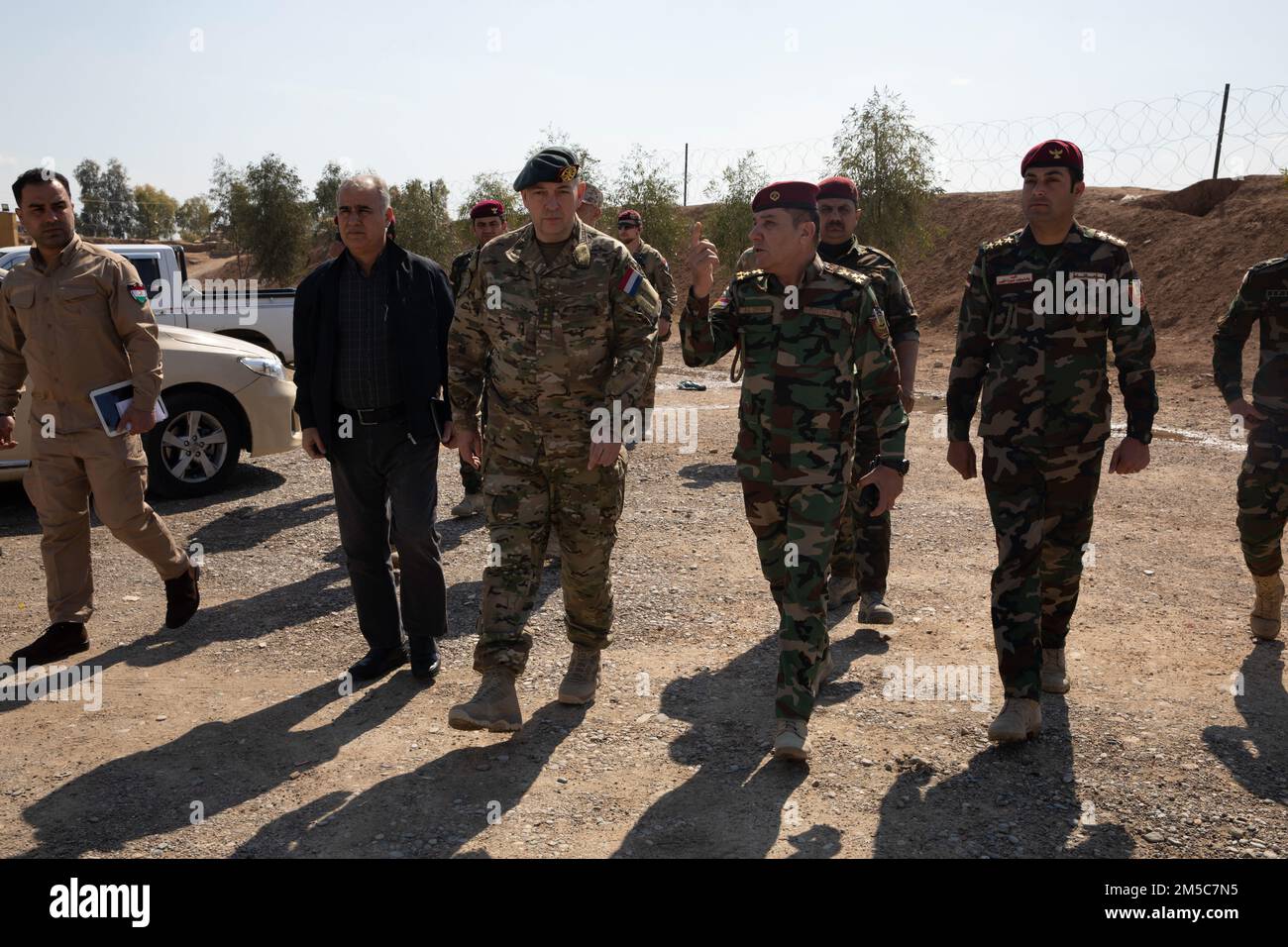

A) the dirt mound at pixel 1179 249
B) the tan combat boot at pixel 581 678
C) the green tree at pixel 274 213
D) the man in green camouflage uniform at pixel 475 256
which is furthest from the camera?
the green tree at pixel 274 213

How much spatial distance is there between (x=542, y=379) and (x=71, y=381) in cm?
234

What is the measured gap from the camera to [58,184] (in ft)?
15.7

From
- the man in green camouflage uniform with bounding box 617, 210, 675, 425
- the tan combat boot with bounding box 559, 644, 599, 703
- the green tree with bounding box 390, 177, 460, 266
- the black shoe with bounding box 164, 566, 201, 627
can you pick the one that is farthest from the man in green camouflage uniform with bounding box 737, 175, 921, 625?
the green tree with bounding box 390, 177, 460, 266

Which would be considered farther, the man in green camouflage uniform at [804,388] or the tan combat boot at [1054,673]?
the tan combat boot at [1054,673]

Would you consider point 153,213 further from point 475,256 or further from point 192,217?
point 475,256

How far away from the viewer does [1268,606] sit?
527cm

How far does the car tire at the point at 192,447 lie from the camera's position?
8.15 meters

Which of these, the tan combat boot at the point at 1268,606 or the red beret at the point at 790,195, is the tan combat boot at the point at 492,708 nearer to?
the red beret at the point at 790,195

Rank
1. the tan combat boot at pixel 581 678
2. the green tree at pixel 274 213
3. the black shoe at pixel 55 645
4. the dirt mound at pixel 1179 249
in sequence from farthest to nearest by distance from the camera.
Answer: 1. the green tree at pixel 274 213
2. the dirt mound at pixel 1179 249
3. the black shoe at pixel 55 645
4. the tan combat boot at pixel 581 678

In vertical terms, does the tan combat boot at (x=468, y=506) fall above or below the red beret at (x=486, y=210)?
below

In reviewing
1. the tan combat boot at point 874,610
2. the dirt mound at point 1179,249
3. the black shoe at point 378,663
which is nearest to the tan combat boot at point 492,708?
the black shoe at point 378,663

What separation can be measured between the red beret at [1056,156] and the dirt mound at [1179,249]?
1537 centimetres

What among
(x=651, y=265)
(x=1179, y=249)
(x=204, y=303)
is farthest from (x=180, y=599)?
(x=1179, y=249)

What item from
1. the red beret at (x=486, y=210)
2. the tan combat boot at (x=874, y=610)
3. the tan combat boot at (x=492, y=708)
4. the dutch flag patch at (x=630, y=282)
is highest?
the red beret at (x=486, y=210)
